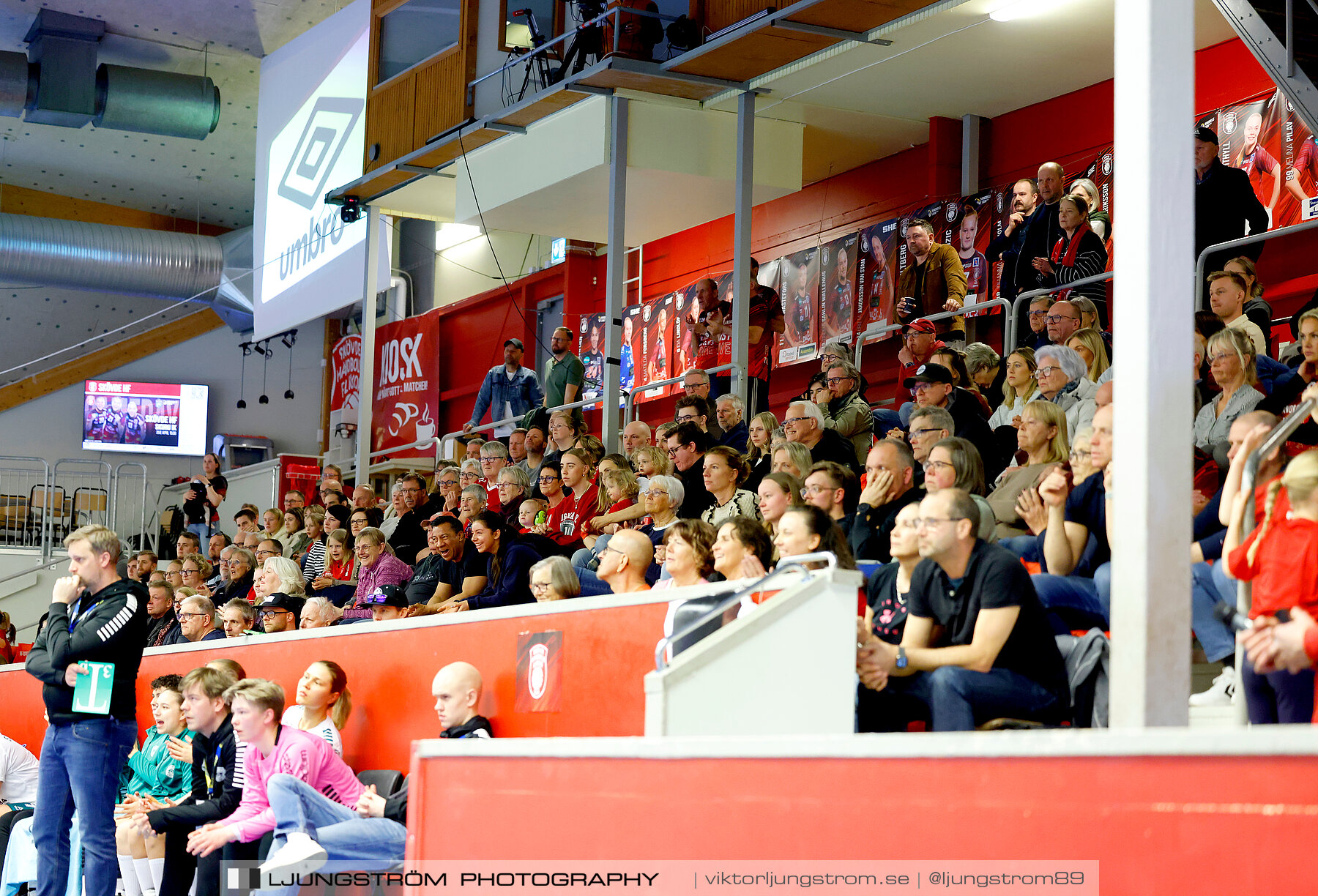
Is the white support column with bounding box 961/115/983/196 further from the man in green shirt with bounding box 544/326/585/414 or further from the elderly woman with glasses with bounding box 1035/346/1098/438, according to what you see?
the elderly woman with glasses with bounding box 1035/346/1098/438

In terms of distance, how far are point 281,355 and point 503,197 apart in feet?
33.0

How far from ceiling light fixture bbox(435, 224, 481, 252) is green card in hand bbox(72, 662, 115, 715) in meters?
12.0

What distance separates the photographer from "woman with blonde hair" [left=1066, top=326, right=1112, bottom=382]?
689cm

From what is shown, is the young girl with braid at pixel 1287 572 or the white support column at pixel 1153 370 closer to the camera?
the white support column at pixel 1153 370

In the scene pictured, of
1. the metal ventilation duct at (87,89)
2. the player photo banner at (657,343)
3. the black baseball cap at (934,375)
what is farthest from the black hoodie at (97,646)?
the metal ventilation duct at (87,89)

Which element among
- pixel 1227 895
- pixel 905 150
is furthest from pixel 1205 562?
pixel 905 150

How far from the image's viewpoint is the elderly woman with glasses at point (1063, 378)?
648cm

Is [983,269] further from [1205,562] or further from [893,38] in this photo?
[1205,562]

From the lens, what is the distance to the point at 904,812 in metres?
2.90

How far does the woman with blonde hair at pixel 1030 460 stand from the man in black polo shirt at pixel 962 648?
1.25 m

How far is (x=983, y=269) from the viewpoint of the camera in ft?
33.9

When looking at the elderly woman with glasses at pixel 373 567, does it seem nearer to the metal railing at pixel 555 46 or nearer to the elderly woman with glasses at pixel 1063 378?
the metal railing at pixel 555 46

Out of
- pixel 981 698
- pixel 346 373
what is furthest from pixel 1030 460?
pixel 346 373

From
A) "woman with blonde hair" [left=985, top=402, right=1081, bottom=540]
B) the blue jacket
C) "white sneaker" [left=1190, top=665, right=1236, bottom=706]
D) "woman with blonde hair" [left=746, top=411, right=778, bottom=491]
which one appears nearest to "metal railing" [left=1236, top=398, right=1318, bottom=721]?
"white sneaker" [left=1190, top=665, right=1236, bottom=706]
